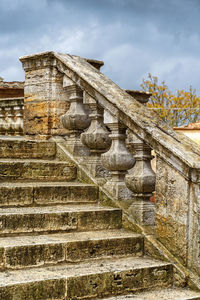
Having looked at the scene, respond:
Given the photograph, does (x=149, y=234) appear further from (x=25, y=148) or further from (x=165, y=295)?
(x=25, y=148)

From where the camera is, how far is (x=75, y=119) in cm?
504

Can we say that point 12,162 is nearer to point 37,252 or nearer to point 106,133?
point 106,133

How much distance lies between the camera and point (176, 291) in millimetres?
3572

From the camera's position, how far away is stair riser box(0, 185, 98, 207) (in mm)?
4098

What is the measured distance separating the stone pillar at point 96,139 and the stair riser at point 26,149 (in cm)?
57

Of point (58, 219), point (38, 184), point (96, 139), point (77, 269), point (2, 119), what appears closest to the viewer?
point (77, 269)

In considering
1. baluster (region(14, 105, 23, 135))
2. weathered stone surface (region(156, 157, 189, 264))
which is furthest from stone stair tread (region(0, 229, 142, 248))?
baluster (region(14, 105, 23, 135))

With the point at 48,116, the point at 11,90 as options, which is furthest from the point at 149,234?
the point at 11,90

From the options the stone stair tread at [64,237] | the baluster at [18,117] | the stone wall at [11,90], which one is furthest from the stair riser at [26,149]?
the stone wall at [11,90]

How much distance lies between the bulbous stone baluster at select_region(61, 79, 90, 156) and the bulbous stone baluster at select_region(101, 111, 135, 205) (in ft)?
2.32

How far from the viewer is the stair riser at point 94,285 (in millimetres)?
3046

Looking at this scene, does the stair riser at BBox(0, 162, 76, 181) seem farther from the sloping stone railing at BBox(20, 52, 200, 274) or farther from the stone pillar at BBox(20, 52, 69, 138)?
the stone pillar at BBox(20, 52, 69, 138)

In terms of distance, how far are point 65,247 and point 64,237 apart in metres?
0.21

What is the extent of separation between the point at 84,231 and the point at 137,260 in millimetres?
549
